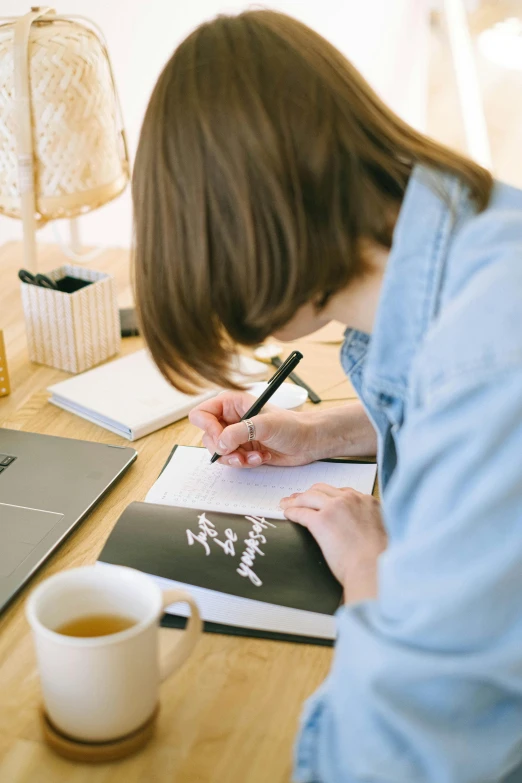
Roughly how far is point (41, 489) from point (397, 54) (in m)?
2.42

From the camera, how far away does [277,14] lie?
0.69 meters

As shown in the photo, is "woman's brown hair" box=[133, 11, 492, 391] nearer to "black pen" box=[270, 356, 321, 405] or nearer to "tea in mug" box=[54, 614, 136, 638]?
"tea in mug" box=[54, 614, 136, 638]

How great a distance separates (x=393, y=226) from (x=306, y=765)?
16.7 inches

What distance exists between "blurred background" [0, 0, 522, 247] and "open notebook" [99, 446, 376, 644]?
17.1 inches

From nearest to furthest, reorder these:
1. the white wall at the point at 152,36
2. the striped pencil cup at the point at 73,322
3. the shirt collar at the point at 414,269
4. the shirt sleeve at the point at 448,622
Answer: the shirt sleeve at the point at 448,622, the shirt collar at the point at 414,269, the striped pencil cup at the point at 73,322, the white wall at the point at 152,36

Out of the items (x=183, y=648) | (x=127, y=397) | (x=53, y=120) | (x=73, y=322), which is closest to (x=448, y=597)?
(x=183, y=648)

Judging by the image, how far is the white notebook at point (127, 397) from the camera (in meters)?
1.03

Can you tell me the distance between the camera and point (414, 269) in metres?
0.61

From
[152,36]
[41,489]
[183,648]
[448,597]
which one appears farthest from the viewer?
[152,36]

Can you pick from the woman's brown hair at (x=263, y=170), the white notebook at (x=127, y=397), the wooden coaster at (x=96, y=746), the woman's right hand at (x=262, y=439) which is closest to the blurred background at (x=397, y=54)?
the woman's brown hair at (x=263, y=170)

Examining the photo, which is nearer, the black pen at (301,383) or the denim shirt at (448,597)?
the denim shirt at (448,597)

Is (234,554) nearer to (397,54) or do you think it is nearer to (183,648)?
(183,648)

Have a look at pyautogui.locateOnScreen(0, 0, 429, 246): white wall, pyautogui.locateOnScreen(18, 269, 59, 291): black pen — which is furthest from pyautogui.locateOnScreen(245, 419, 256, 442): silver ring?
pyautogui.locateOnScreen(0, 0, 429, 246): white wall

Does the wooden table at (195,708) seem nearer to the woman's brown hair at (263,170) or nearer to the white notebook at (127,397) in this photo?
the white notebook at (127,397)
